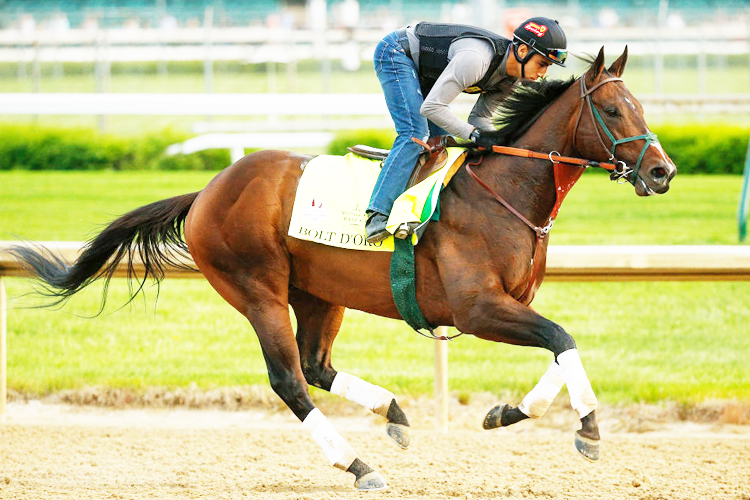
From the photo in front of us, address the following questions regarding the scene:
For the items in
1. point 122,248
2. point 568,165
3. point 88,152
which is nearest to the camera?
point 568,165

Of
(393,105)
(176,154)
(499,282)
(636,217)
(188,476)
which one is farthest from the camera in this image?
(176,154)

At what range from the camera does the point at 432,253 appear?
14.4ft

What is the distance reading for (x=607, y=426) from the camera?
5.96 meters

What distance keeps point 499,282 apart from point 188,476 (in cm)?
191

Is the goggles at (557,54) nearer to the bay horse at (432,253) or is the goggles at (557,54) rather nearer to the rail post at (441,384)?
the bay horse at (432,253)

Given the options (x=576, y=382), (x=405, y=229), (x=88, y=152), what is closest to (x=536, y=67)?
(x=405, y=229)

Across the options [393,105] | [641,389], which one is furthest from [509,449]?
[393,105]

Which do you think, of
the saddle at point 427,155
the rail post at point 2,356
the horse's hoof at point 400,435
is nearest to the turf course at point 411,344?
the rail post at point 2,356

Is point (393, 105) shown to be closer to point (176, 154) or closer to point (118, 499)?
point (118, 499)

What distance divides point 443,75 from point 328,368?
1627mm

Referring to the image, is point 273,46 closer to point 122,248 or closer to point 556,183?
point 122,248

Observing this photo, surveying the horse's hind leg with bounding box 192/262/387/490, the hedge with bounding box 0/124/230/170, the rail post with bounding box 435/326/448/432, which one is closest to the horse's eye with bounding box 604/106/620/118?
the horse's hind leg with bounding box 192/262/387/490

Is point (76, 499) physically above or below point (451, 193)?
below

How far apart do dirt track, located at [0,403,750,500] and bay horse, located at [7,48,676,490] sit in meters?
0.41
